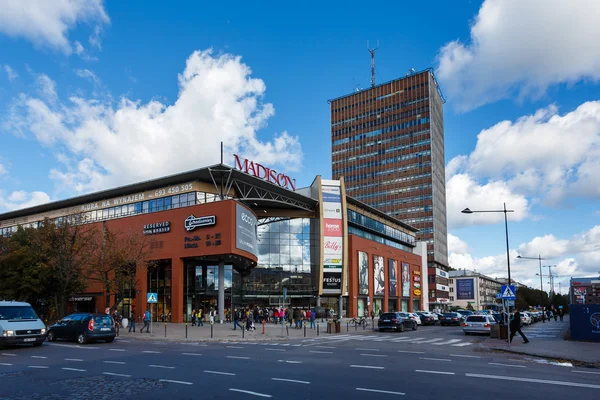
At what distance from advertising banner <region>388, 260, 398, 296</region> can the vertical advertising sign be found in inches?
771

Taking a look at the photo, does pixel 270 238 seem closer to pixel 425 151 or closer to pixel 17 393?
pixel 17 393

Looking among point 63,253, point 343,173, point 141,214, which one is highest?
point 343,173

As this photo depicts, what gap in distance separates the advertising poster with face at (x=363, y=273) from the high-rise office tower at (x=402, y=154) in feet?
196

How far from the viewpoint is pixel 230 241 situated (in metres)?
43.3

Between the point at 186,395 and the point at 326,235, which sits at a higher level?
the point at 326,235

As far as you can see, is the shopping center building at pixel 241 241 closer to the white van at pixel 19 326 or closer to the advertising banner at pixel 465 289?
the white van at pixel 19 326

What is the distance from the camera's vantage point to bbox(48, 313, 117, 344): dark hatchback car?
23.8 metres

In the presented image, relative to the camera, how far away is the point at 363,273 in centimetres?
7331

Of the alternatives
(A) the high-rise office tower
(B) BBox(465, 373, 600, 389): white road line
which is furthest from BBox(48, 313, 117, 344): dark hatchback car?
(A) the high-rise office tower

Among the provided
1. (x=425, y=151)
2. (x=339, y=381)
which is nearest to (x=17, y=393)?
(x=339, y=381)

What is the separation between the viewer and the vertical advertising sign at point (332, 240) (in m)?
65.1

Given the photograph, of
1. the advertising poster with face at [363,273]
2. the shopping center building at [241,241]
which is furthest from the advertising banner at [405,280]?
the advertising poster with face at [363,273]

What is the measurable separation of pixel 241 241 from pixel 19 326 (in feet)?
84.1

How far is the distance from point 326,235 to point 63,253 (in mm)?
34385
